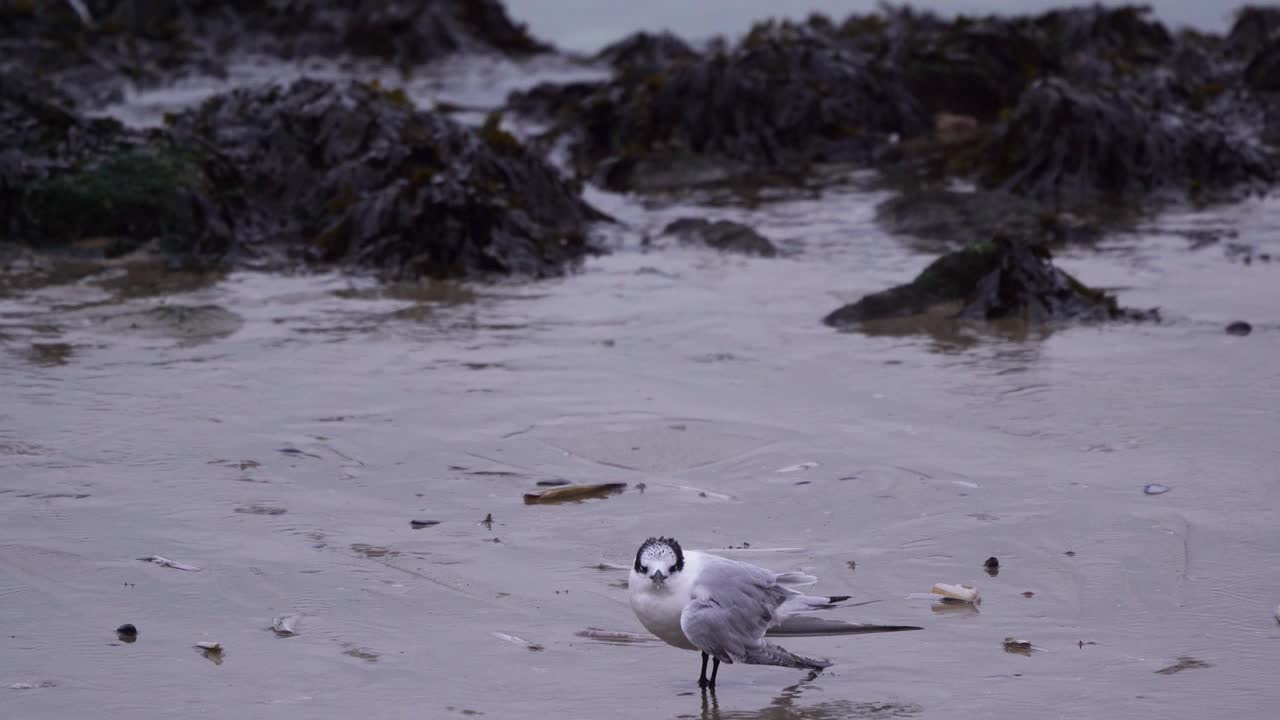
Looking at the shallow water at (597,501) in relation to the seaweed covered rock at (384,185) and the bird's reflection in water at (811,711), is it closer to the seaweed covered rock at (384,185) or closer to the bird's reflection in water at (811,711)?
the bird's reflection in water at (811,711)

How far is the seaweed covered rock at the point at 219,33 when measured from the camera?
16078mm

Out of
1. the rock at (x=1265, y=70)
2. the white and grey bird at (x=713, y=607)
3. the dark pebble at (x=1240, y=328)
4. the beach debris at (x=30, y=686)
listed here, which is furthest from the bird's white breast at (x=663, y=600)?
the rock at (x=1265, y=70)

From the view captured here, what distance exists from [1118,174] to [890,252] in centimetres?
310

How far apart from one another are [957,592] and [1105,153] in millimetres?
8592

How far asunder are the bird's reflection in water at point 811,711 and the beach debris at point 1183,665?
599mm

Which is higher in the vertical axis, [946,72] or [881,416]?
[946,72]

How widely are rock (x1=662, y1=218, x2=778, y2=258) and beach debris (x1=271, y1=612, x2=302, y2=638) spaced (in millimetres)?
5967

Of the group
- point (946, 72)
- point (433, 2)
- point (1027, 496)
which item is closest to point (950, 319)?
point (1027, 496)

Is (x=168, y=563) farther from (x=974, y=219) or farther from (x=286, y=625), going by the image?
(x=974, y=219)

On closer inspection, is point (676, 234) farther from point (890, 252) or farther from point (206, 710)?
point (206, 710)

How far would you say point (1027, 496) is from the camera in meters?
4.75

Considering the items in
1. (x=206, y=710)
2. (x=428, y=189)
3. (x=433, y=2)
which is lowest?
(x=206, y=710)

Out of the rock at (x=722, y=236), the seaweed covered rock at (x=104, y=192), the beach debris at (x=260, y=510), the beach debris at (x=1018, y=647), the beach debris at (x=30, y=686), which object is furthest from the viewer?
the rock at (x=722, y=236)

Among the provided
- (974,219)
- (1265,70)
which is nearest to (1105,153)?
(974,219)
